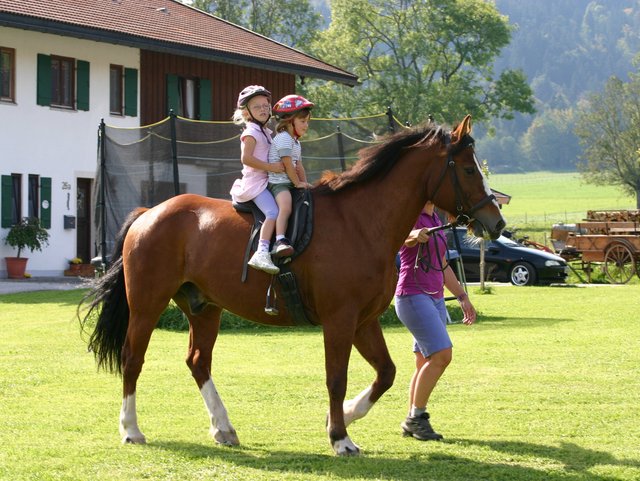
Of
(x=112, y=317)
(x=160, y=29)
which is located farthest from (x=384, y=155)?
(x=160, y=29)

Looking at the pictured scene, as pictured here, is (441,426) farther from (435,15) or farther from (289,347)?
(435,15)

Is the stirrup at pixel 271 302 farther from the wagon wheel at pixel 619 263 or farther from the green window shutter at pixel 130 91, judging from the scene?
the green window shutter at pixel 130 91

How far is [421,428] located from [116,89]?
26.2m

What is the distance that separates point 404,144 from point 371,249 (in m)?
0.81

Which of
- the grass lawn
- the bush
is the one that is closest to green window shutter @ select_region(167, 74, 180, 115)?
the bush

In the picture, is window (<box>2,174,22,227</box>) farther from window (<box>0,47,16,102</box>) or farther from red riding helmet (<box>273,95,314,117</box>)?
red riding helmet (<box>273,95,314,117</box>)

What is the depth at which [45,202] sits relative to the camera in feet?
101

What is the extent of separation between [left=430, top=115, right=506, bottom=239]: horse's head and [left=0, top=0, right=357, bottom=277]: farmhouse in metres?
22.5

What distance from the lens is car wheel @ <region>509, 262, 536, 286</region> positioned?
30.4 m

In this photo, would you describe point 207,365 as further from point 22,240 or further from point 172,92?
point 172,92

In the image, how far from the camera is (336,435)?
777cm

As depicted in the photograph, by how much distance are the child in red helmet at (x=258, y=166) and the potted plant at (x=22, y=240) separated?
21.7m

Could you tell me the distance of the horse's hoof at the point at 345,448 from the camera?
7.73 metres

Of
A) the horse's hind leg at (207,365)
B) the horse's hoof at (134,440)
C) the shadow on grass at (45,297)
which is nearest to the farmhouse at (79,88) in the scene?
the shadow on grass at (45,297)
